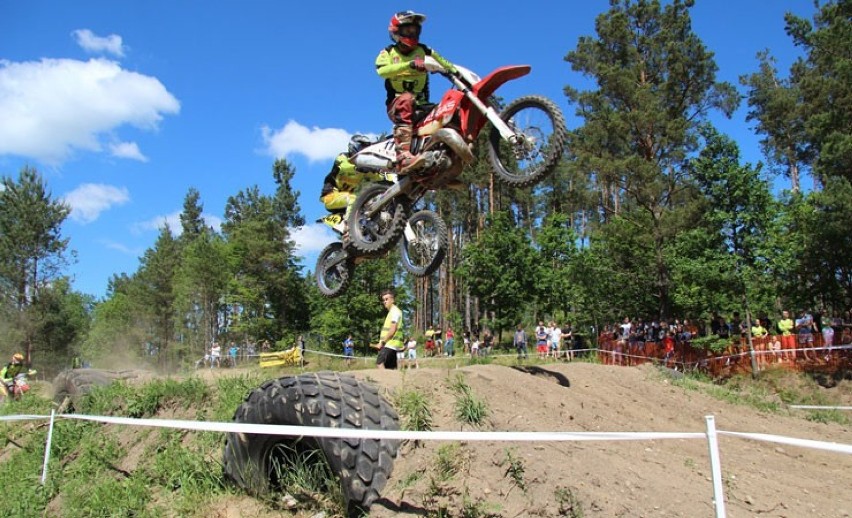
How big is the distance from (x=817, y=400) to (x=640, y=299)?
1542 cm

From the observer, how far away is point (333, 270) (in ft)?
36.4

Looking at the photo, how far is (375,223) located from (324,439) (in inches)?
211

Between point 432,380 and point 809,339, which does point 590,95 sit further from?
point 432,380

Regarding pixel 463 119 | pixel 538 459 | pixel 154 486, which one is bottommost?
pixel 154 486

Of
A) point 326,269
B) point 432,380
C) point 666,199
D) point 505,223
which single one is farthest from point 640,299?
point 432,380

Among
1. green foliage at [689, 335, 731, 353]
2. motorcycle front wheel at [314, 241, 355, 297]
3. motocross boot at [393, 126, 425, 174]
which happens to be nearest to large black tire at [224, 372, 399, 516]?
motocross boot at [393, 126, 425, 174]

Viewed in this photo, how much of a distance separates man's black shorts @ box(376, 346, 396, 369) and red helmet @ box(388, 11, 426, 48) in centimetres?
443

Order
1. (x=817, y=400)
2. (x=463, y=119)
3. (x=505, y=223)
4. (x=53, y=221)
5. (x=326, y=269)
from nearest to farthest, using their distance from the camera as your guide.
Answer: (x=463, y=119) < (x=326, y=269) < (x=817, y=400) < (x=505, y=223) < (x=53, y=221)

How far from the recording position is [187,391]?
8.23 metres

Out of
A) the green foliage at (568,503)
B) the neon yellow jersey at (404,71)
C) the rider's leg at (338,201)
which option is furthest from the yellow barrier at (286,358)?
the green foliage at (568,503)

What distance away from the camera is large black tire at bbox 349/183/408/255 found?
361 inches

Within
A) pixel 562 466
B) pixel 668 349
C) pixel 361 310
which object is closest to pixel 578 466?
pixel 562 466

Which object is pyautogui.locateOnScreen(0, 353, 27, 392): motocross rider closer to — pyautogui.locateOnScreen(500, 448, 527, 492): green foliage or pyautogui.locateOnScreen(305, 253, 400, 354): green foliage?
pyautogui.locateOnScreen(500, 448, 527, 492): green foliage

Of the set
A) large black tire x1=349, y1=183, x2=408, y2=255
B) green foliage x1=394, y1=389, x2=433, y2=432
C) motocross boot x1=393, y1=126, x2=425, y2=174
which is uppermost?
motocross boot x1=393, y1=126, x2=425, y2=174
